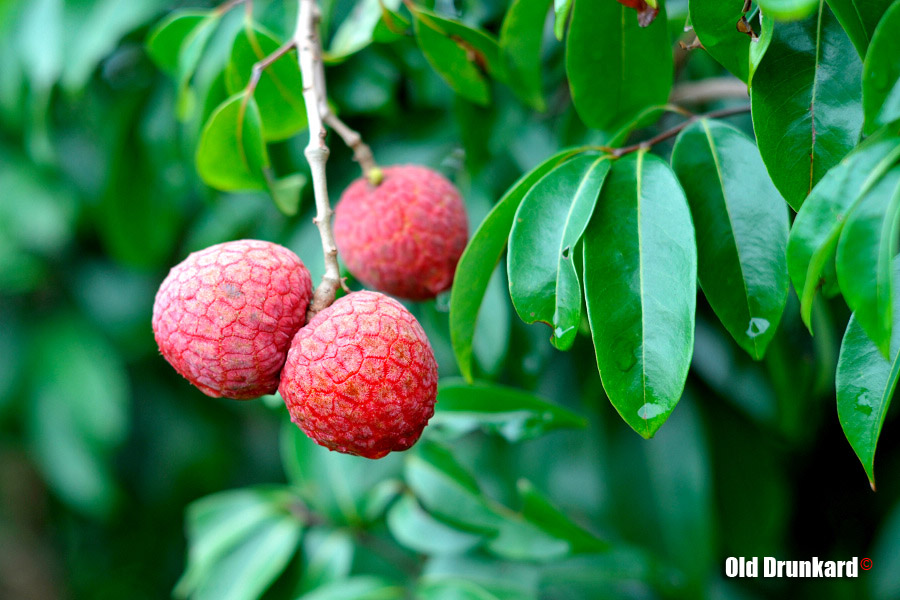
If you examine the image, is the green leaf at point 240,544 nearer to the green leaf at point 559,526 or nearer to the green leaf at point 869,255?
the green leaf at point 559,526

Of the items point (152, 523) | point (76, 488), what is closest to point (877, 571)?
point (76, 488)

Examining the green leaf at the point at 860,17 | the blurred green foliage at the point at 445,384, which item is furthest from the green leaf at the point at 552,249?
the blurred green foliage at the point at 445,384

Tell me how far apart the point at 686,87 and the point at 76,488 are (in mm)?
1431

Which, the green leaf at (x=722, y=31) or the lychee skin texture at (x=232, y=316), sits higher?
the green leaf at (x=722, y=31)

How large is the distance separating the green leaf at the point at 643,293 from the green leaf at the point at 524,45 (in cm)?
27

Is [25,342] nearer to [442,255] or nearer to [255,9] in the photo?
[255,9]

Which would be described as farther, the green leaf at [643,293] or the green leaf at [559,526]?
the green leaf at [559,526]

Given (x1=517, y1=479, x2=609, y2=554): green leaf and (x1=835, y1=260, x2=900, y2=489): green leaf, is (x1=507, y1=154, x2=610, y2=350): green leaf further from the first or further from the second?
(x1=517, y1=479, x2=609, y2=554): green leaf

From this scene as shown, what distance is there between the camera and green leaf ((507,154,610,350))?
21.3 inches

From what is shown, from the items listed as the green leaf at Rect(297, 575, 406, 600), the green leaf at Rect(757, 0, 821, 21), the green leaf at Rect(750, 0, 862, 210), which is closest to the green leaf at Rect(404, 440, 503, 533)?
the green leaf at Rect(297, 575, 406, 600)

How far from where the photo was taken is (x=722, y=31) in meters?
0.55

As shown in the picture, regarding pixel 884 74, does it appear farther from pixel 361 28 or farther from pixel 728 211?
pixel 361 28

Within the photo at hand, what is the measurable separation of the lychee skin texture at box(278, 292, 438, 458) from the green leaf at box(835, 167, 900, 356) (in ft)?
1.03

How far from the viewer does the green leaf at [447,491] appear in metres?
0.96
